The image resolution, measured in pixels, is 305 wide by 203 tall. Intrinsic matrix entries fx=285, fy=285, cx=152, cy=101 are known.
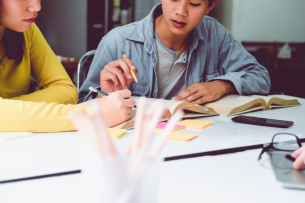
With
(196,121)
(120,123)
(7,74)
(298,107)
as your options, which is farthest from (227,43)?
(7,74)

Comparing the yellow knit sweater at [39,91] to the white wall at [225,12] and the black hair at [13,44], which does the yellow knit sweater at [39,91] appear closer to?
the black hair at [13,44]

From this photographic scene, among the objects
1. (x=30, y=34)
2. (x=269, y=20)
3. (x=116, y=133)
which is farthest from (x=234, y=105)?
(x=269, y=20)

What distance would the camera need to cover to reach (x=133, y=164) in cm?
24

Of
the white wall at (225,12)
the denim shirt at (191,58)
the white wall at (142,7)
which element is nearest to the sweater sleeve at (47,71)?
the denim shirt at (191,58)

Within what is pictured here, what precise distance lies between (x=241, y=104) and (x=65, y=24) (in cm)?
312

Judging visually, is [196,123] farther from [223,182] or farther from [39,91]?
[39,91]

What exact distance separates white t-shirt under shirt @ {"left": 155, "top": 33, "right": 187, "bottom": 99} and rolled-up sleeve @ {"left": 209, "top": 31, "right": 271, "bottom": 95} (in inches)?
8.6

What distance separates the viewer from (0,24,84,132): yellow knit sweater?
27.6 inches

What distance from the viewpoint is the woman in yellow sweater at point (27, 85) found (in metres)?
0.70

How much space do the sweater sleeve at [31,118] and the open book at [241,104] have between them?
532 millimetres

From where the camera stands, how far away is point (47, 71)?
117 centimetres

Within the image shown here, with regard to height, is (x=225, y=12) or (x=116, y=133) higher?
(x=225, y=12)

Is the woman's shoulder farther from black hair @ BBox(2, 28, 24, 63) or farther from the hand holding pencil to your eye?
the hand holding pencil

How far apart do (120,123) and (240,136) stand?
32cm
